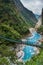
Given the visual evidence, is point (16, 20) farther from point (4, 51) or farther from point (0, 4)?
point (4, 51)

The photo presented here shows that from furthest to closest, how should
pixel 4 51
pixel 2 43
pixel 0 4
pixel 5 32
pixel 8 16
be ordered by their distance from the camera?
pixel 0 4 → pixel 8 16 → pixel 5 32 → pixel 2 43 → pixel 4 51

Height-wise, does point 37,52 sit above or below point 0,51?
below

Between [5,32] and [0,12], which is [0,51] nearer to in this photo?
[5,32]

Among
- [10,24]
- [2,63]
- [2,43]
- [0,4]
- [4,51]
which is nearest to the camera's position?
[2,63]

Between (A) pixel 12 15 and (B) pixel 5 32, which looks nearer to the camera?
(B) pixel 5 32

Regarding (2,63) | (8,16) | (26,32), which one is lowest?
(26,32)

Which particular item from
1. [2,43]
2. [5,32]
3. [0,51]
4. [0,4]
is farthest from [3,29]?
[0,4]

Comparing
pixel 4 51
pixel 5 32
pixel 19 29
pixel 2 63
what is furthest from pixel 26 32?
pixel 2 63

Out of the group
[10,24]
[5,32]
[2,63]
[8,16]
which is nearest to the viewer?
[2,63]

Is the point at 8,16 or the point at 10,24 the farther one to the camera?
the point at 8,16
